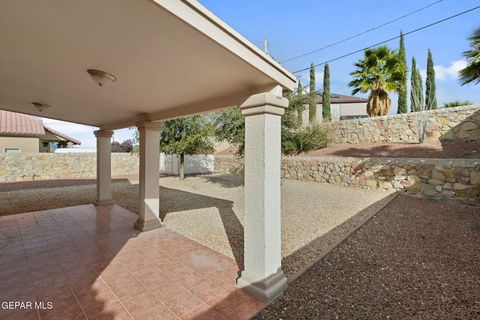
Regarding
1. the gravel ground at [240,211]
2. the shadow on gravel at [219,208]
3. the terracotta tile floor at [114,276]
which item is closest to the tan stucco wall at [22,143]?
the gravel ground at [240,211]

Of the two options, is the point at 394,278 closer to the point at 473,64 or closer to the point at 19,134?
the point at 473,64

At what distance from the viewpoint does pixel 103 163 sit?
24.4ft

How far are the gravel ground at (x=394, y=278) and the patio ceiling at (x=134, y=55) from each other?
2.69 metres

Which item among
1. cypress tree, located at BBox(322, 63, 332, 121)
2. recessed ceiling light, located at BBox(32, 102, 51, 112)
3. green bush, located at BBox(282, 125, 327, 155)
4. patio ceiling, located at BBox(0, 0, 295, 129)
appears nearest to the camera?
patio ceiling, located at BBox(0, 0, 295, 129)

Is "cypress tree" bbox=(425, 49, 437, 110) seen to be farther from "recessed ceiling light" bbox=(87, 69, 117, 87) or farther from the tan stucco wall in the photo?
the tan stucco wall

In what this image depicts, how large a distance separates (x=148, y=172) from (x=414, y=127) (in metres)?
14.9

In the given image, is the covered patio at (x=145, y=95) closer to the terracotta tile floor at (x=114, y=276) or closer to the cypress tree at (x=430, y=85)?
the terracotta tile floor at (x=114, y=276)

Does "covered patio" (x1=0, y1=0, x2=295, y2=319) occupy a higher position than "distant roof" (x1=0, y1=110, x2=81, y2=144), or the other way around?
"distant roof" (x1=0, y1=110, x2=81, y2=144)

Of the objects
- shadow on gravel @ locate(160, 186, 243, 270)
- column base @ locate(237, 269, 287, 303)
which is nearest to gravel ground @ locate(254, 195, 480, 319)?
column base @ locate(237, 269, 287, 303)

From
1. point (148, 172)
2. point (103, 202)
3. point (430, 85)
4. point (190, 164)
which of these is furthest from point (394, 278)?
point (430, 85)

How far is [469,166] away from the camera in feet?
25.2

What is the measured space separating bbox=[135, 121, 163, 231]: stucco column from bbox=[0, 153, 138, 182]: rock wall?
13.5m

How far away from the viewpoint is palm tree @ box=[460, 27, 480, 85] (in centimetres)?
611

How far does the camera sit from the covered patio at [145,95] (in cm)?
200
